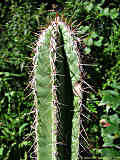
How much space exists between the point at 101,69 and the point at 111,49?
190 mm

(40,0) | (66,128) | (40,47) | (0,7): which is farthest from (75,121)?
(0,7)

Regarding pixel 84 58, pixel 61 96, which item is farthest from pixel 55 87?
pixel 84 58

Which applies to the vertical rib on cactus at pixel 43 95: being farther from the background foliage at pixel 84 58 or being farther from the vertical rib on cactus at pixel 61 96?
the background foliage at pixel 84 58

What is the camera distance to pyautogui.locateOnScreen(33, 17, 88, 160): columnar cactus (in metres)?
1.45

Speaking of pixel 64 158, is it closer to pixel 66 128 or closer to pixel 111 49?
pixel 66 128

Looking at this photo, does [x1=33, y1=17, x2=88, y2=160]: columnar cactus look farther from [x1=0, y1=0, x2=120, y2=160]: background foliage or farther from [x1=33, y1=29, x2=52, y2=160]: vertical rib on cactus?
[x1=0, y1=0, x2=120, y2=160]: background foliage

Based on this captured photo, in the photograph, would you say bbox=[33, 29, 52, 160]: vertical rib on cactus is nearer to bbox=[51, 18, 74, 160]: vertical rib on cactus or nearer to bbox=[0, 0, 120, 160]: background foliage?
bbox=[51, 18, 74, 160]: vertical rib on cactus

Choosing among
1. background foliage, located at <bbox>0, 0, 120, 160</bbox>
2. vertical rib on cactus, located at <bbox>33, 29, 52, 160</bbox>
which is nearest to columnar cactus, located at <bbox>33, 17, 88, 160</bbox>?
vertical rib on cactus, located at <bbox>33, 29, 52, 160</bbox>

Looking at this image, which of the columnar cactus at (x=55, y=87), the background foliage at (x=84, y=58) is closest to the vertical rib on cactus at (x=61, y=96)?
the columnar cactus at (x=55, y=87)

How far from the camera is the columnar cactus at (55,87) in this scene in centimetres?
145

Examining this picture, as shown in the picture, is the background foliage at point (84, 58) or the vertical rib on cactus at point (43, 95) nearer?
the vertical rib on cactus at point (43, 95)

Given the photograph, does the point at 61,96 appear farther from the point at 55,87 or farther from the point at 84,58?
the point at 84,58

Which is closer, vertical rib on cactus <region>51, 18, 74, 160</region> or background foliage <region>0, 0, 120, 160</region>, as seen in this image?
vertical rib on cactus <region>51, 18, 74, 160</region>

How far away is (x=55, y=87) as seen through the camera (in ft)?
4.67
